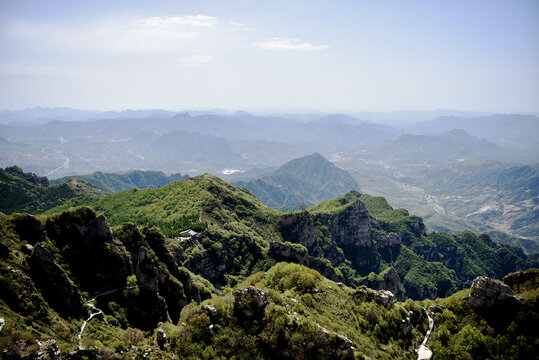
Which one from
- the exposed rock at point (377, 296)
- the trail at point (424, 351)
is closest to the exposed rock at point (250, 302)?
the exposed rock at point (377, 296)

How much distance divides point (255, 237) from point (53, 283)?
93016mm

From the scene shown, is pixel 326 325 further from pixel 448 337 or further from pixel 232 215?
pixel 232 215

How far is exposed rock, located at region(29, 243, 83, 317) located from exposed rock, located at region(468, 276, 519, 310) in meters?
61.6

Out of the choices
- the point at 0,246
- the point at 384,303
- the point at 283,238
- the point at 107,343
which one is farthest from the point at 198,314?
the point at 283,238

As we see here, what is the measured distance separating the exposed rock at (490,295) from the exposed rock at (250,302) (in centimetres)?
3673

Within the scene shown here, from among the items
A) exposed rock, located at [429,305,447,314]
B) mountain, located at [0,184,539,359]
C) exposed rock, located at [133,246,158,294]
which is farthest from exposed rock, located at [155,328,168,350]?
exposed rock, located at [429,305,447,314]

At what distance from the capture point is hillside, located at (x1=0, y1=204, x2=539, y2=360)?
3312 cm

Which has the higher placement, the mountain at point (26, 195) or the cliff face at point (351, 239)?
the mountain at point (26, 195)

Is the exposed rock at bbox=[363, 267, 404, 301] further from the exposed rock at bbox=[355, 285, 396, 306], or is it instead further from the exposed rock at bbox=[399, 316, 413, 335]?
the exposed rock at bbox=[399, 316, 413, 335]

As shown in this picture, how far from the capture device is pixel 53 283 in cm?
3638

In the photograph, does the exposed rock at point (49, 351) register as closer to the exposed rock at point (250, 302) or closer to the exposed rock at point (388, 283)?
the exposed rock at point (250, 302)

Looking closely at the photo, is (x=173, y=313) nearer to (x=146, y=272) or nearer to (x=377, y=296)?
(x=146, y=272)

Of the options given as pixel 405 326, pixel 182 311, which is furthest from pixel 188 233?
pixel 405 326

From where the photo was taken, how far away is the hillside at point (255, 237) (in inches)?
4050
